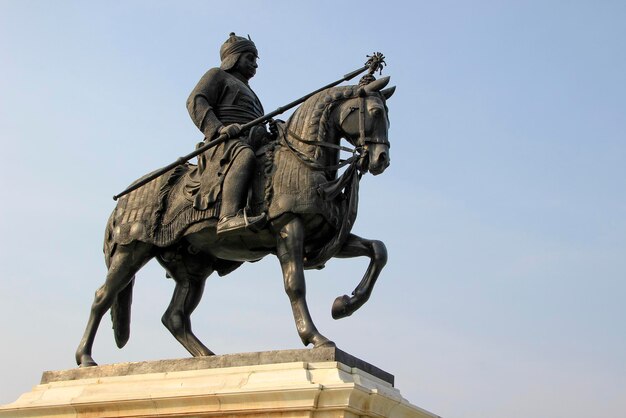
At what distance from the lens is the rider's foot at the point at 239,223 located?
10461 mm

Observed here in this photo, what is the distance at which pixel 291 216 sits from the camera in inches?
412

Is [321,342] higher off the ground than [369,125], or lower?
lower

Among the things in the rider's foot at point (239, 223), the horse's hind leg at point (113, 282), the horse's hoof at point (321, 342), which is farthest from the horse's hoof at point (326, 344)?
the horse's hind leg at point (113, 282)

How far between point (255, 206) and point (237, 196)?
230mm

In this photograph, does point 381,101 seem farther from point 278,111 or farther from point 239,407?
point 239,407

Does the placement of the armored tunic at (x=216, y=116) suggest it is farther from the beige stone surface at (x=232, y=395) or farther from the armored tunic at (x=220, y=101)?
the beige stone surface at (x=232, y=395)

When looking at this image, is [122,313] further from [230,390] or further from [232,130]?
[230,390]

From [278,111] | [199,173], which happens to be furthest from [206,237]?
[278,111]

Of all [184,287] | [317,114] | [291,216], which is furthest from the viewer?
[184,287]

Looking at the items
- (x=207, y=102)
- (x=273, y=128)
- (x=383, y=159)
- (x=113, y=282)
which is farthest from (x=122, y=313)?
(x=383, y=159)

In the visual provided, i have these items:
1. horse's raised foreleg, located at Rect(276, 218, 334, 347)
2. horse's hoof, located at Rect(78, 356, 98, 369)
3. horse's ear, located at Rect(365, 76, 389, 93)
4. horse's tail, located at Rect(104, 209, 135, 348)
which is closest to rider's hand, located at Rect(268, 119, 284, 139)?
horse's ear, located at Rect(365, 76, 389, 93)

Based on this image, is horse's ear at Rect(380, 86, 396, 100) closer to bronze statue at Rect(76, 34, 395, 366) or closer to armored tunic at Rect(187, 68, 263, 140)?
bronze statue at Rect(76, 34, 395, 366)

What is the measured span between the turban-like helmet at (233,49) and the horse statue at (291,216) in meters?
1.38

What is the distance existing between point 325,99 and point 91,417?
411 centimetres
